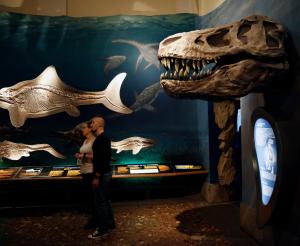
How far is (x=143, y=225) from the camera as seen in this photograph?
4.71m

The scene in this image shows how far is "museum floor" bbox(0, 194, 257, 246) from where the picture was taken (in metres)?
4.11

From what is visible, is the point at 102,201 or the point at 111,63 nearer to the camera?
the point at 102,201

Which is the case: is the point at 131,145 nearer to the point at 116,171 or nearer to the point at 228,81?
the point at 116,171

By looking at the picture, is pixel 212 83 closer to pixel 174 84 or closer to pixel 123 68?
pixel 174 84

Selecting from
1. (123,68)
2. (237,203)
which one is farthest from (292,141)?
(123,68)

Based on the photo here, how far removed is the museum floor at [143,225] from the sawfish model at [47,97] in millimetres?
1900

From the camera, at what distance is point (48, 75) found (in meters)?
6.27

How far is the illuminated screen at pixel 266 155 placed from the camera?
327 cm

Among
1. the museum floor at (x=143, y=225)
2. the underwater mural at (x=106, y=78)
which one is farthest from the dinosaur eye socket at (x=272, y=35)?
the underwater mural at (x=106, y=78)

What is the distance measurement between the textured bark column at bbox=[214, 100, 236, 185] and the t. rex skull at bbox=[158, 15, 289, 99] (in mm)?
2543

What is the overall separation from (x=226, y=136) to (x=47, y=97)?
358 cm

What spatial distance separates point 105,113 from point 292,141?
411 cm

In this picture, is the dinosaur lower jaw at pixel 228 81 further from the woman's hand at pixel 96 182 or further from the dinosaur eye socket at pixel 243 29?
the woman's hand at pixel 96 182

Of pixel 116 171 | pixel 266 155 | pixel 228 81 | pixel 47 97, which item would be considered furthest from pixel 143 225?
pixel 47 97
